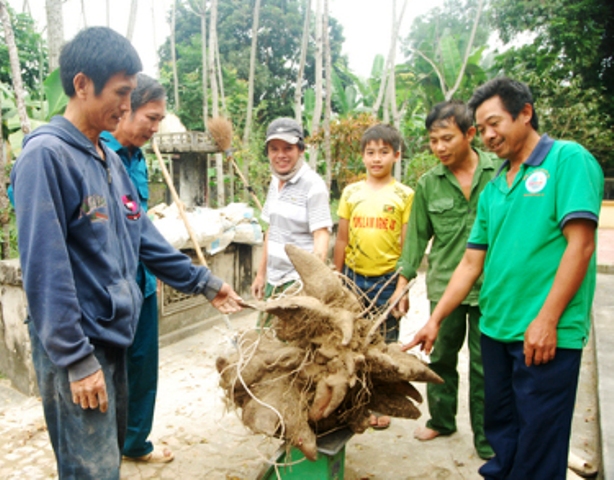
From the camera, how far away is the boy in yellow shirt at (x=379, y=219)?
3.26 metres

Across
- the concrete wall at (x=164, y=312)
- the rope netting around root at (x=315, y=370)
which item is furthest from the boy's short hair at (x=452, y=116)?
the concrete wall at (x=164, y=312)

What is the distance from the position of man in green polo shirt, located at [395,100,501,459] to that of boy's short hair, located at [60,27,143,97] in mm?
1784

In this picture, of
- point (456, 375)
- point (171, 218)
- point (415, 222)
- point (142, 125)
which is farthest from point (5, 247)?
point (456, 375)

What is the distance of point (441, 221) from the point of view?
2967mm

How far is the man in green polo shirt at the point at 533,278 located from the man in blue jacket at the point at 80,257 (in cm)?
156

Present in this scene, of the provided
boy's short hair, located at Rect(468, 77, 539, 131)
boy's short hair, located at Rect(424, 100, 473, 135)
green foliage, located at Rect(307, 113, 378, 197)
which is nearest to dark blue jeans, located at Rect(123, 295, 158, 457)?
boy's short hair, located at Rect(424, 100, 473, 135)

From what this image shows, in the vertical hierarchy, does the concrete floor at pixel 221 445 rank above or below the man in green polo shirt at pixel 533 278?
below

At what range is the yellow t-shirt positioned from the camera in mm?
3268

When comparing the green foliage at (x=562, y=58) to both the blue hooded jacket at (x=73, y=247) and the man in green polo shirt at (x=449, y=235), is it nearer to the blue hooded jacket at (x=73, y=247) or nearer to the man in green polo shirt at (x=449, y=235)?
the man in green polo shirt at (x=449, y=235)

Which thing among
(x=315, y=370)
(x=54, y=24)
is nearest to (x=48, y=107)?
(x=54, y=24)

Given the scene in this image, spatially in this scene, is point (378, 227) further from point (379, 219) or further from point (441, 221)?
point (441, 221)

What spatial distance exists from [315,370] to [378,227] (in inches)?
56.1

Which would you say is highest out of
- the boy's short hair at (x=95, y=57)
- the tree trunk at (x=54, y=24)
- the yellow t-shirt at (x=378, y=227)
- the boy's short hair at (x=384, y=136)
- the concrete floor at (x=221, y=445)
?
the tree trunk at (x=54, y=24)

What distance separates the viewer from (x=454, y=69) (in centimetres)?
1389
